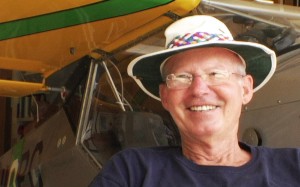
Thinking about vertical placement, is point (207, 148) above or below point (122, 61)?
below

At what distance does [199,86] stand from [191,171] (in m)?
0.20

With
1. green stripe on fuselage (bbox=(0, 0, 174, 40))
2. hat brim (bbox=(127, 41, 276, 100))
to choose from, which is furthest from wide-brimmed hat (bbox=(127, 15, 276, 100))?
green stripe on fuselage (bbox=(0, 0, 174, 40))

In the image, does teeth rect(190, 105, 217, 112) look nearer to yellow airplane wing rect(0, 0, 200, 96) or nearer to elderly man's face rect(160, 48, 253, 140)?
elderly man's face rect(160, 48, 253, 140)

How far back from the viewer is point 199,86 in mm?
1229

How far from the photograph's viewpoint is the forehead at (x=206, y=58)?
1.26m

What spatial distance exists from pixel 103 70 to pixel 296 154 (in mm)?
946

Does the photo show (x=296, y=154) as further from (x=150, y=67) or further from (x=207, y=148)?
(x=150, y=67)

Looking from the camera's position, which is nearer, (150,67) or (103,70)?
(150,67)

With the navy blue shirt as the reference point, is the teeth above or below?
above

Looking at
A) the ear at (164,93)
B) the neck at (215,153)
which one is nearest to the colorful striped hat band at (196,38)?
the ear at (164,93)

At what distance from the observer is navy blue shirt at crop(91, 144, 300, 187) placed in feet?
3.98

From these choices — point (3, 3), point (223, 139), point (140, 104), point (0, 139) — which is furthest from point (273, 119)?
point (0, 139)

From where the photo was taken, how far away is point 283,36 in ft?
5.85

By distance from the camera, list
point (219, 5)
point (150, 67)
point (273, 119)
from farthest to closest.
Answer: point (273, 119) → point (219, 5) → point (150, 67)
